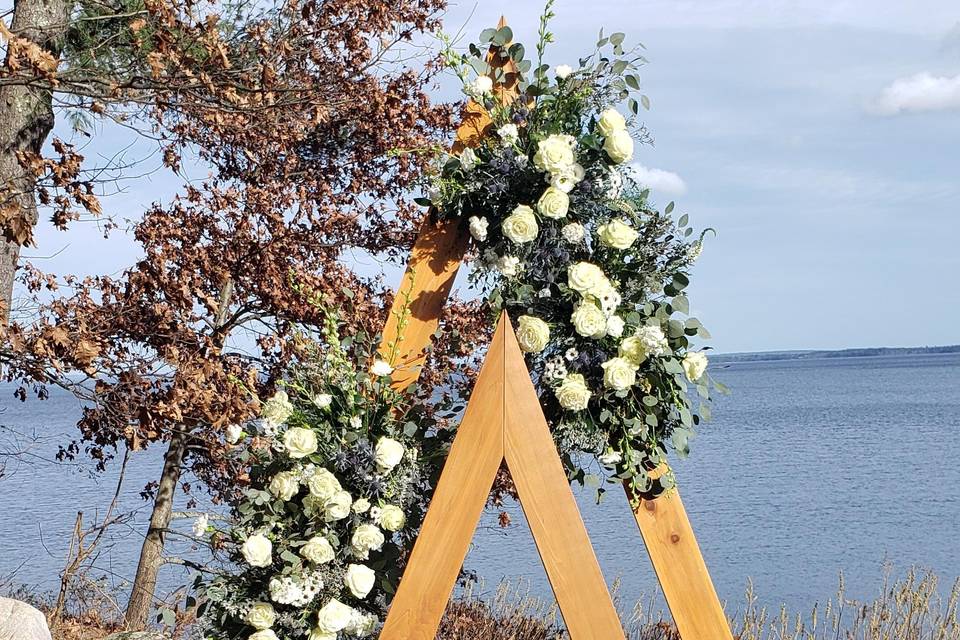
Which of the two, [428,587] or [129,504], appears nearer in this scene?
[428,587]

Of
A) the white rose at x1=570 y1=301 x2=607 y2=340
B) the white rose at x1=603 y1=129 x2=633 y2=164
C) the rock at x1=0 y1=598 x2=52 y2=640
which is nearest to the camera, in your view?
the white rose at x1=570 y1=301 x2=607 y2=340

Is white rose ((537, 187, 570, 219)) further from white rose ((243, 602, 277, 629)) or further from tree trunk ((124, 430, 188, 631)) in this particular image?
tree trunk ((124, 430, 188, 631))

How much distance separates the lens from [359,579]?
319cm

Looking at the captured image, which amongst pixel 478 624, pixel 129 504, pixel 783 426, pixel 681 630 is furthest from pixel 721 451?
pixel 681 630

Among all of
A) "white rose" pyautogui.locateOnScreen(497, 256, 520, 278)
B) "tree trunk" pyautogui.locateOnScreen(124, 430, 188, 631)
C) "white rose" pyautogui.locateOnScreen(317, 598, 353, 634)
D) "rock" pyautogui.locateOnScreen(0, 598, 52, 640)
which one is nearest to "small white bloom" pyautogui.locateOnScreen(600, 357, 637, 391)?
"white rose" pyautogui.locateOnScreen(497, 256, 520, 278)

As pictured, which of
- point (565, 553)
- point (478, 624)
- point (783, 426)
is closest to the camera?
point (565, 553)

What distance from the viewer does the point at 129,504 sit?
1928 centimetres

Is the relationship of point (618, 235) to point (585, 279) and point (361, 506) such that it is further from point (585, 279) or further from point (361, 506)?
point (361, 506)

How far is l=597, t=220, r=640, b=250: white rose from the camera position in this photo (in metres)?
3.16

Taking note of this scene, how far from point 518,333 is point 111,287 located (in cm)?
369

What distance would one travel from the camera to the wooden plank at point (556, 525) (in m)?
3.02

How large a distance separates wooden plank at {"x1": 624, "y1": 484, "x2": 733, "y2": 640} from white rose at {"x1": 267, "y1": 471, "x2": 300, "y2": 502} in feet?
3.76

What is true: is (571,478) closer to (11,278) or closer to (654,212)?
(654,212)

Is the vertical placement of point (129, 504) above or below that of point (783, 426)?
below
